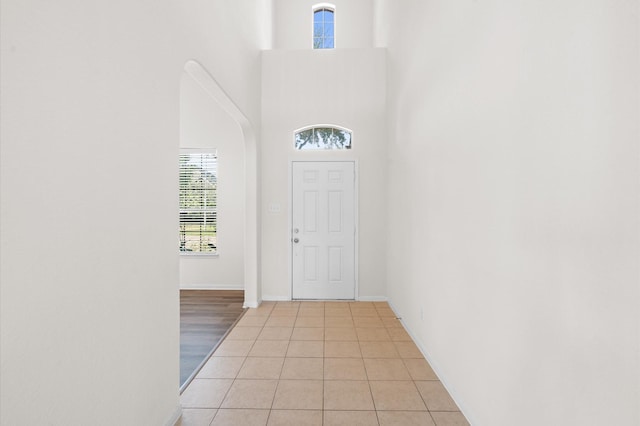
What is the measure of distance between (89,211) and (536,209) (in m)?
1.91

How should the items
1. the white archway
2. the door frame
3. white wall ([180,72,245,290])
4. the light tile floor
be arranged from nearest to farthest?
the light tile floor
the white archway
the door frame
white wall ([180,72,245,290])

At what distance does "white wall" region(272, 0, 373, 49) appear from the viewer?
6559mm

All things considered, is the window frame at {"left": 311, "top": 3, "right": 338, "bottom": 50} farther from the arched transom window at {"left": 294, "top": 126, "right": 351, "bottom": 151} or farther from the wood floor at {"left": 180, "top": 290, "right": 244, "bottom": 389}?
the wood floor at {"left": 180, "top": 290, "right": 244, "bottom": 389}

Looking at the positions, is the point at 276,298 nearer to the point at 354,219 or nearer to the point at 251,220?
the point at 251,220

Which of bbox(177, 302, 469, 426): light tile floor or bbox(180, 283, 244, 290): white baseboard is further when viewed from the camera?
bbox(180, 283, 244, 290): white baseboard

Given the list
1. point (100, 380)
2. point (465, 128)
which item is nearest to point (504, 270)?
point (465, 128)

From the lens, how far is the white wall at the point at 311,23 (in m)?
6.56

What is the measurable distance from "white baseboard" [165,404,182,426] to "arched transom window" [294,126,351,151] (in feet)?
11.8

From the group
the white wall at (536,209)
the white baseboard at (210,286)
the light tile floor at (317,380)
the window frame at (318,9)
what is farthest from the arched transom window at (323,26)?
the light tile floor at (317,380)

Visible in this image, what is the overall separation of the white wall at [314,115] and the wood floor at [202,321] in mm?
654

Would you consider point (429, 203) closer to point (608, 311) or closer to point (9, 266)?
point (608, 311)

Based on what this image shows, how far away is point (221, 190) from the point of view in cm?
543

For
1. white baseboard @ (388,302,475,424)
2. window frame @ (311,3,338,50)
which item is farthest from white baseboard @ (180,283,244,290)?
window frame @ (311,3,338,50)

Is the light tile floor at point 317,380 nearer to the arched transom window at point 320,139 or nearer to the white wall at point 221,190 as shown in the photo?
the white wall at point 221,190
